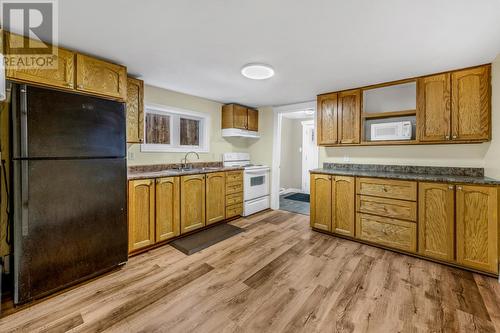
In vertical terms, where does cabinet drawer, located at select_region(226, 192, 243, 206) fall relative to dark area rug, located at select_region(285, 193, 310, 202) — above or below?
above

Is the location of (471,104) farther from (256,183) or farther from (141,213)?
(141,213)

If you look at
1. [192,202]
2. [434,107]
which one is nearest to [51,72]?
[192,202]

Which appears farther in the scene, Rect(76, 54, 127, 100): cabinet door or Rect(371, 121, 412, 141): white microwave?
Rect(371, 121, 412, 141): white microwave

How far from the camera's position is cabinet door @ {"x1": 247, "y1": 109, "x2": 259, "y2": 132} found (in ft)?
15.2

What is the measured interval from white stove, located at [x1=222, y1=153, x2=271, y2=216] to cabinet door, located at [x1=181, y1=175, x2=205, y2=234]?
3.26ft

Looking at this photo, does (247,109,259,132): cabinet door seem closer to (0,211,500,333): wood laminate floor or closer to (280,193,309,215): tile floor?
(280,193,309,215): tile floor

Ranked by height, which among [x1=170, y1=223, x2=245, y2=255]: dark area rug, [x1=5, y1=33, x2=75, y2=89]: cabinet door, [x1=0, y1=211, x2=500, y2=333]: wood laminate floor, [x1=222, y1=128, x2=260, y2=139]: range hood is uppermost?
[x1=5, y1=33, x2=75, y2=89]: cabinet door

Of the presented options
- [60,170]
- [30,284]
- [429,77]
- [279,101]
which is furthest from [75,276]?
[429,77]

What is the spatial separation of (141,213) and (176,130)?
63.9 inches

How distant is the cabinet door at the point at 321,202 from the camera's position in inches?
131

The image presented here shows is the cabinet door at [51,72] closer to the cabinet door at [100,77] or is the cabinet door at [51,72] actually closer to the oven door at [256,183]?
the cabinet door at [100,77]

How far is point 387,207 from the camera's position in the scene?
2811 mm

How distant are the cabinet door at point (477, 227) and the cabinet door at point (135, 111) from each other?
3.73 m

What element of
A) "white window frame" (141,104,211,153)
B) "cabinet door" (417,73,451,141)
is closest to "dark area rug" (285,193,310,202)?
"white window frame" (141,104,211,153)
